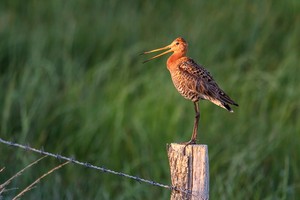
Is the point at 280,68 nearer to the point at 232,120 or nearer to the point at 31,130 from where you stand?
the point at 232,120

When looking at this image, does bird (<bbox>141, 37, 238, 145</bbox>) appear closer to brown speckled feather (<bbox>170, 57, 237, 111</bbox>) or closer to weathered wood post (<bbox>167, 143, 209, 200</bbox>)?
brown speckled feather (<bbox>170, 57, 237, 111</bbox>)

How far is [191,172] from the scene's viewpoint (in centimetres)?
448

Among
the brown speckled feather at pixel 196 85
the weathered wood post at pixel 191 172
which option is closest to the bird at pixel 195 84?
the brown speckled feather at pixel 196 85

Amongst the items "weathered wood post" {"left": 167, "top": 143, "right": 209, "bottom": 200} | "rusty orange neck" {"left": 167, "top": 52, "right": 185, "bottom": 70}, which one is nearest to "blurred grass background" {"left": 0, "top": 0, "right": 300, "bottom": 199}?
"rusty orange neck" {"left": 167, "top": 52, "right": 185, "bottom": 70}

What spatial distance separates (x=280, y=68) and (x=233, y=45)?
1059 mm

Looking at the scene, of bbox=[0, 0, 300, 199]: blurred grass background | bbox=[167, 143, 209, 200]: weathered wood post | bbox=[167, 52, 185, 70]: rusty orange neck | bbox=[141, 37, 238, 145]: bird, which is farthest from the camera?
bbox=[0, 0, 300, 199]: blurred grass background

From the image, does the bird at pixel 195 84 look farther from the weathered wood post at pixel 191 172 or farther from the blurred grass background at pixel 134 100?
the blurred grass background at pixel 134 100

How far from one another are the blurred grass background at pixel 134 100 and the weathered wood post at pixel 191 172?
227 centimetres

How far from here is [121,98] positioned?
8.52 metres

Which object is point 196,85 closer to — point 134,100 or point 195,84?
point 195,84

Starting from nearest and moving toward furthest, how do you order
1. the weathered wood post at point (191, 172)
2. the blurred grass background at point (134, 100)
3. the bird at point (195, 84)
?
the weathered wood post at point (191, 172)
the bird at point (195, 84)
the blurred grass background at point (134, 100)

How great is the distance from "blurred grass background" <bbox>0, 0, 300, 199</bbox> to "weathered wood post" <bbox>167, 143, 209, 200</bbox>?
227cm

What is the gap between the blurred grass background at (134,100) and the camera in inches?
295

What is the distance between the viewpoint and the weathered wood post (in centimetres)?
447
